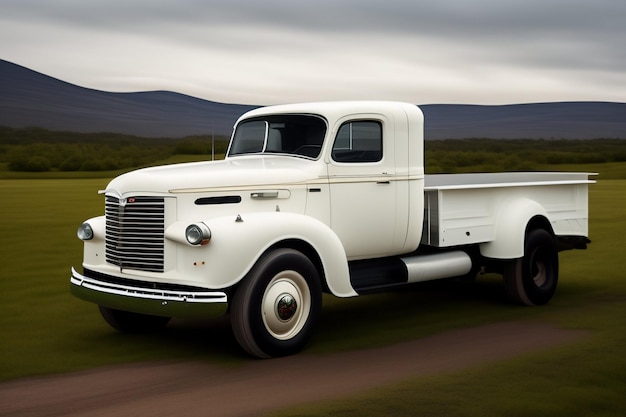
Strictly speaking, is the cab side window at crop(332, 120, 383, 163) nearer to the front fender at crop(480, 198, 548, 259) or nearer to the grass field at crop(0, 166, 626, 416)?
the grass field at crop(0, 166, 626, 416)

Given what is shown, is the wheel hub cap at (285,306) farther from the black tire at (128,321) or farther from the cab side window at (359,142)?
the black tire at (128,321)

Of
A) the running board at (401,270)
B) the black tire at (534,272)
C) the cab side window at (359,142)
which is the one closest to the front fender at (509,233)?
the black tire at (534,272)

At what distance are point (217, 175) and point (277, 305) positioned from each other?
1.37 m

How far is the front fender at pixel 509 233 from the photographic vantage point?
9883mm

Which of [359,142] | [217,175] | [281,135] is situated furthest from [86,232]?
[359,142]

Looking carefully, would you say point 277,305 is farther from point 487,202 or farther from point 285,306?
point 487,202

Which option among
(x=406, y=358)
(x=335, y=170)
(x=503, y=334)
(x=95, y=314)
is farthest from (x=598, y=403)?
(x=95, y=314)

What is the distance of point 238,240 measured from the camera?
7145 mm

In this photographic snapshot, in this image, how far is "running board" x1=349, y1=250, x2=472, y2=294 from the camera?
862 cm

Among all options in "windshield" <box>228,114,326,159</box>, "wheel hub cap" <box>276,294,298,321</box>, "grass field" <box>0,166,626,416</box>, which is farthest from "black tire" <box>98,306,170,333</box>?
"windshield" <box>228,114,326,159</box>

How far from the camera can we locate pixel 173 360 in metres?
7.32

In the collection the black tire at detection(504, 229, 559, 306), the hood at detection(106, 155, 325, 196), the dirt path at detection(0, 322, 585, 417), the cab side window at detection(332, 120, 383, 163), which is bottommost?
the dirt path at detection(0, 322, 585, 417)

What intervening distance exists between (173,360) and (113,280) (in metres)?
1.11

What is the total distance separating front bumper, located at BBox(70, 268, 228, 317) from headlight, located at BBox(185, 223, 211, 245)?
17.7 inches
